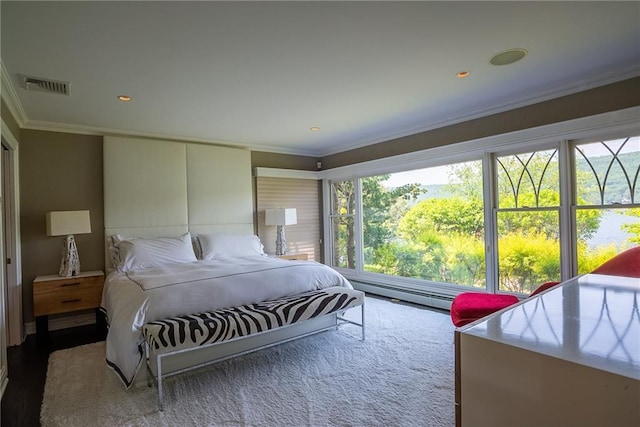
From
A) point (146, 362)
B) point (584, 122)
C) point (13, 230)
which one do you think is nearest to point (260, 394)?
point (146, 362)

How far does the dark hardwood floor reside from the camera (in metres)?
2.19

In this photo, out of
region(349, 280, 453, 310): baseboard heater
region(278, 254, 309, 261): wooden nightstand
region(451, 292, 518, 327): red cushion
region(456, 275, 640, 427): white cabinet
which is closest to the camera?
region(456, 275, 640, 427): white cabinet

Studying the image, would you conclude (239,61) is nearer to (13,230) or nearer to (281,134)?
(281,134)

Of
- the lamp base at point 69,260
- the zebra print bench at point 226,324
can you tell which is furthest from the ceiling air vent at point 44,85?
the zebra print bench at point 226,324

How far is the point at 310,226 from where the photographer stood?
5969 millimetres

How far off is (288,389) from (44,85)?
10.2ft

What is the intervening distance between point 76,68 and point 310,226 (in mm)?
4032

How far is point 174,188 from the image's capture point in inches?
180

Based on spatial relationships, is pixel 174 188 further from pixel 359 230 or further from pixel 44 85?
pixel 359 230

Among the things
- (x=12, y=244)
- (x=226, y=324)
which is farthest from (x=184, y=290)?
(x=12, y=244)

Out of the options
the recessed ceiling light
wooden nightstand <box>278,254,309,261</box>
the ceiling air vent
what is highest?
the recessed ceiling light

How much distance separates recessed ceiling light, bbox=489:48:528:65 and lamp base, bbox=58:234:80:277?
4.50m

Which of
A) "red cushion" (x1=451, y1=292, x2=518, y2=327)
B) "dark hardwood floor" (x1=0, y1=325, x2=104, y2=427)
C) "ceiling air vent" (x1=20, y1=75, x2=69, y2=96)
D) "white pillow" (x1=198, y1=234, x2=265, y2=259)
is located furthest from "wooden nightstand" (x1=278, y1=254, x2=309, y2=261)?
"ceiling air vent" (x1=20, y1=75, x2=69, y2=96)

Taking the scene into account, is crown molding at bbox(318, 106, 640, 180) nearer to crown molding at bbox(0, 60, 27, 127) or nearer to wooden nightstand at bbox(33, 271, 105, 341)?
wooden nightstand at bbox(33, 271, 105, 341)
